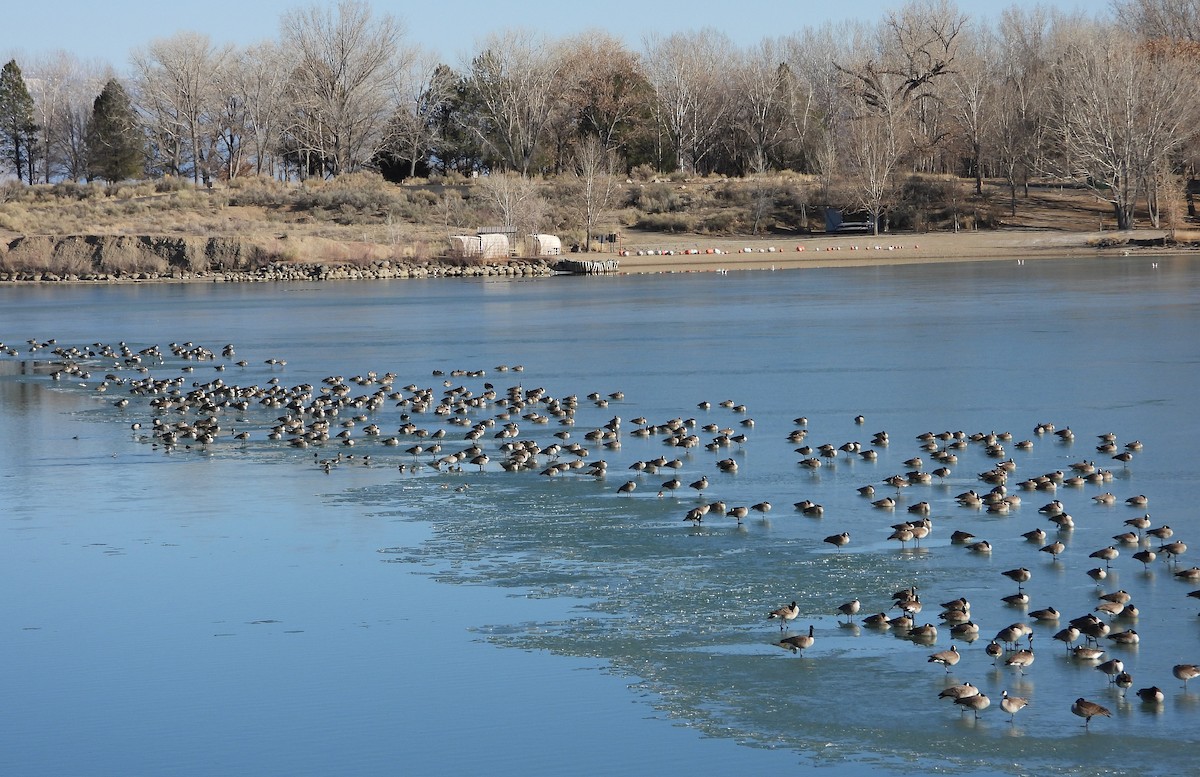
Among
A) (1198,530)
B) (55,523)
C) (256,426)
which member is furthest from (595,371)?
(1198,530)

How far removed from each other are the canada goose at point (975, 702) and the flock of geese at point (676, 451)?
0.04 ft

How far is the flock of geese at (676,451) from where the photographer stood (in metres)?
12.9

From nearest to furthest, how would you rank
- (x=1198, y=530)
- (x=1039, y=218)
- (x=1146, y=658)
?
(x=1146, y=658) → (x=1198, y=530) → (x=1039, y=218)

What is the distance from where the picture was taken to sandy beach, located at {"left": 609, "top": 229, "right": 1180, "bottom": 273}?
81.2 metres

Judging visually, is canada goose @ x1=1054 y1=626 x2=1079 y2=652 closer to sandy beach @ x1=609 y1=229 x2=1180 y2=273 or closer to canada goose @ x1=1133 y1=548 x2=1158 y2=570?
canada goose @ x1=1133 y1=548 x2=1158 y2=570

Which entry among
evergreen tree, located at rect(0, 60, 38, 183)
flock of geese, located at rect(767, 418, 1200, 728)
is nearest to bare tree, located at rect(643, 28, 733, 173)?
evergreen tree, located at rect(0, 60, 38, 183)

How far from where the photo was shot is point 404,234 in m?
90.1

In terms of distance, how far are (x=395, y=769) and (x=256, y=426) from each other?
17052 millimetres

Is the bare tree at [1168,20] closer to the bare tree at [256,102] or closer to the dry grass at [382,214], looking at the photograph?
the dry grass at [382,214]

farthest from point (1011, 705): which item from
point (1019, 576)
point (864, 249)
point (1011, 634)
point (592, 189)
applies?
point (592, 189)

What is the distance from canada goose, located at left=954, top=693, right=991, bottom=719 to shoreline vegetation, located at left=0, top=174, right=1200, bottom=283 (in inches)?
2675

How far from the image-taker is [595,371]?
34.0 meters

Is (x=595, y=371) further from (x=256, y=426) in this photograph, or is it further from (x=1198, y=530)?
(x=1198, y=530)

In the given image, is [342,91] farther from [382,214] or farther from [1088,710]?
[1088,710]
